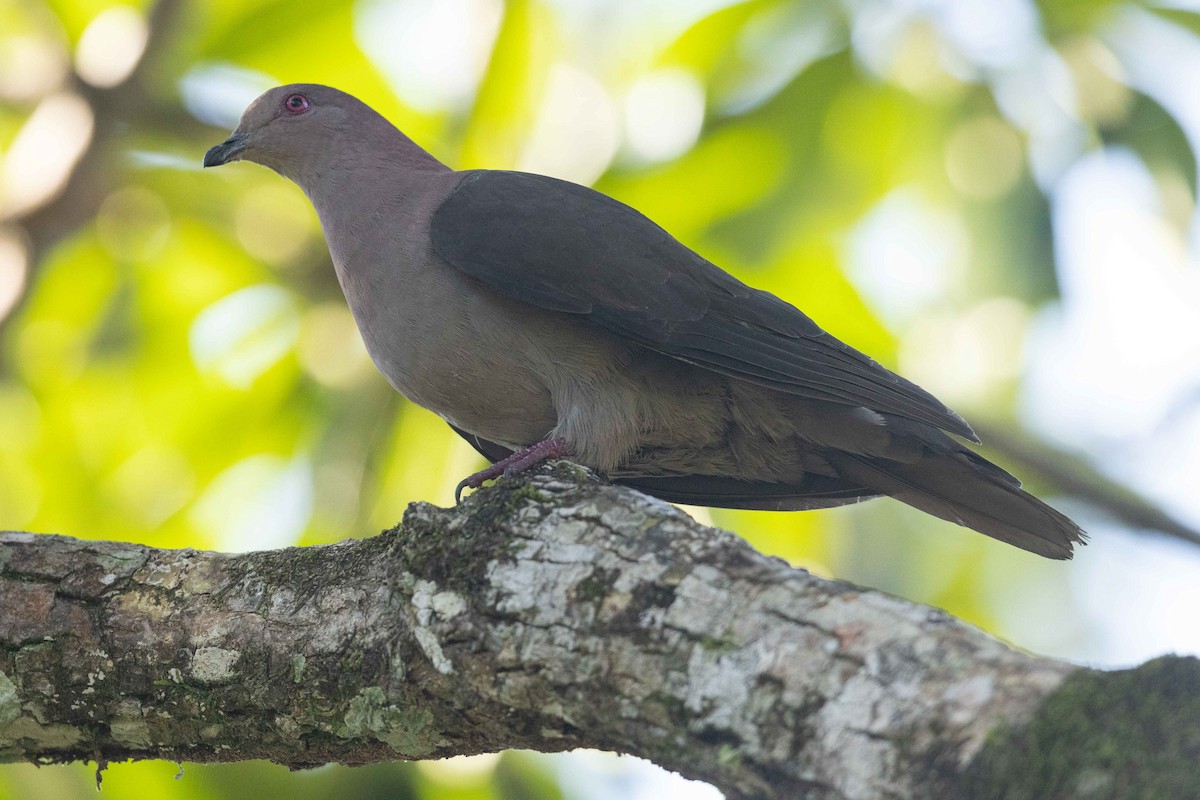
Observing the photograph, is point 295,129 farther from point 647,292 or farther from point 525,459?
point 525,459

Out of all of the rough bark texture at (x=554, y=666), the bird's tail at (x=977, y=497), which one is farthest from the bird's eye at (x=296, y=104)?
the bird's tail at (x=977, y=497)

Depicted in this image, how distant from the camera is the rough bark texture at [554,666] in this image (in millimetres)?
1780

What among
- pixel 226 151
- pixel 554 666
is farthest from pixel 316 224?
pixel 554 666

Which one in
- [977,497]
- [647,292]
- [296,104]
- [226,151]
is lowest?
[977,497]

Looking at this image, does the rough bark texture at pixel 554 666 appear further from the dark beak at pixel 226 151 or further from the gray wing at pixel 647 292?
the dark beak at pixel 226 151

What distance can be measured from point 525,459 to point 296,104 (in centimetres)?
215

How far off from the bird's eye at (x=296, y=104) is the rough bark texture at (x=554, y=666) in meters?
2.51

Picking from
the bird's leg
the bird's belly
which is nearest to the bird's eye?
the bird's belly

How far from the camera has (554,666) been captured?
222cm

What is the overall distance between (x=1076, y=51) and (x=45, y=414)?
5.90 m

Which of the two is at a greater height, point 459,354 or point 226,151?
point 226,151

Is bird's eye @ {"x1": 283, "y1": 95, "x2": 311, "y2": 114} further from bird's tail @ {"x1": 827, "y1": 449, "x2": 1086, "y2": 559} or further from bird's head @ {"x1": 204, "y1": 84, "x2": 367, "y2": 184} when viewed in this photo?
bird's tail @ {"x1": 827, "y1": 449, "x2": 1086, "y2": 559}

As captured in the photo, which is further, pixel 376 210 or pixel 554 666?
pixel 376 210

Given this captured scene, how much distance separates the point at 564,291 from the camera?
3.74 m
